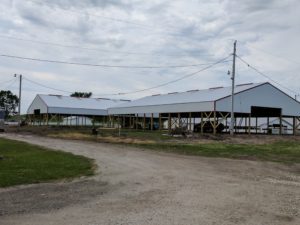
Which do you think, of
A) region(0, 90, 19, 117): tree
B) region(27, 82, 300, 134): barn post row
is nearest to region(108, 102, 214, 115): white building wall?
region(27, 82, 300, 134): barn post row

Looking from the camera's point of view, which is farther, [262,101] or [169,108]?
[169,108]

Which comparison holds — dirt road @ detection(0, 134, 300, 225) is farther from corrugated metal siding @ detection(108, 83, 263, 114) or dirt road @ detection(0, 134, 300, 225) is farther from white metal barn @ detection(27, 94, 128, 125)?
white metal barn @ detection(27, 94, 128, 125)

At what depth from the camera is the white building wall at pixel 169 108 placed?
4501cm

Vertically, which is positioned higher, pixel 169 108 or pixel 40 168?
pixel 169 108

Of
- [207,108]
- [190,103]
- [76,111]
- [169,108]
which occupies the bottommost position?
[207,108]

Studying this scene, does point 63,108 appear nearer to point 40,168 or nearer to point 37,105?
point 37,105

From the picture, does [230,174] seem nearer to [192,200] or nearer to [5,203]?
[192,200]

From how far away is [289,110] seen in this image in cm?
5153

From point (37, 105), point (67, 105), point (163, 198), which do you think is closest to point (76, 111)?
point (67, 105)

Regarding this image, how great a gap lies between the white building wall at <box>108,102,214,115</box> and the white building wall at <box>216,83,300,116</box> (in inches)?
74.7

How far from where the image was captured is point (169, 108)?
52.7 meters

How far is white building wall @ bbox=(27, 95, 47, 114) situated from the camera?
74.4m

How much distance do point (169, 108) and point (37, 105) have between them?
34095mm

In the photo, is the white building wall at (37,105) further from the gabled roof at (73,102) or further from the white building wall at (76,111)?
the white building wall at (76,111)
